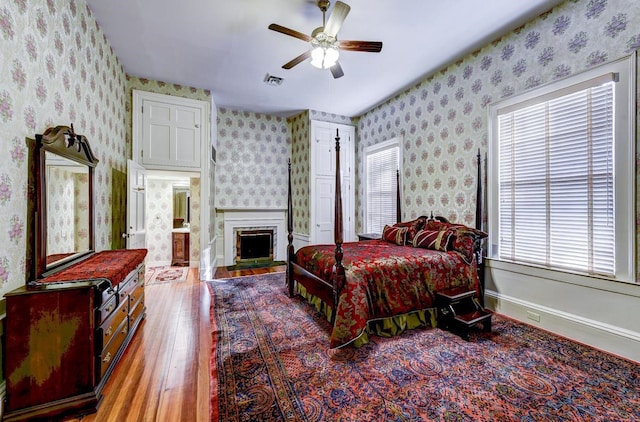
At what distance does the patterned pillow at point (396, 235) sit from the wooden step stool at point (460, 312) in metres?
1.04

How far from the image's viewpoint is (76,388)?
63.4 inches

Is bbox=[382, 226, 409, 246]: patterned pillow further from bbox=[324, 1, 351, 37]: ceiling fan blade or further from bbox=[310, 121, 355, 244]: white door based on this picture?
bbox=[324, 1, 351, 37]: ceiling fan blade

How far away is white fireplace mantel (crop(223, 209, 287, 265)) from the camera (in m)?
5.62

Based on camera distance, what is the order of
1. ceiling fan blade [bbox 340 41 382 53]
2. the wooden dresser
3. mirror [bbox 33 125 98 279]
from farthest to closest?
ceiling fan blade [bbox 340 41 382 53]
mirror [bbox 33 125 98 279]
the wooden dresser

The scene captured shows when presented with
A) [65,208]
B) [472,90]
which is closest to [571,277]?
[472,90]

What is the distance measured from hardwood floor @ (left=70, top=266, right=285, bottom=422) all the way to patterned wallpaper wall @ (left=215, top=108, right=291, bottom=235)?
2.82 m

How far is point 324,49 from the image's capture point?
2.63m

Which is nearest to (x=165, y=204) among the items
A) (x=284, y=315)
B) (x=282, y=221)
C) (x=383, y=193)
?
(x=282, y=221)

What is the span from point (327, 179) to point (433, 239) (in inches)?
109

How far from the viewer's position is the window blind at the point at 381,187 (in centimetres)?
484

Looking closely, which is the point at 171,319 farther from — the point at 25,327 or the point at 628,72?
the point at 628,72

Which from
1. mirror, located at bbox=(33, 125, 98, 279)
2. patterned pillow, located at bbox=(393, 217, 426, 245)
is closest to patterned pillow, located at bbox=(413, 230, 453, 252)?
patterned pillow, located at bbox=(393, 217, 426, 245)

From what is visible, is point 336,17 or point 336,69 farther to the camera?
point 336,69

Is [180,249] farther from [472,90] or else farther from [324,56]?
[472,90]
